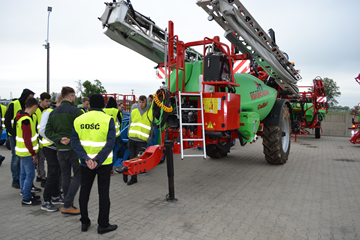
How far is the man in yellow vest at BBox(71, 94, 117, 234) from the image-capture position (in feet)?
10.8

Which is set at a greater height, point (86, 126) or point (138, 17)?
point (138, 17)

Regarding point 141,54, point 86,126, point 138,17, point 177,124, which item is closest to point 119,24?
point 138,17

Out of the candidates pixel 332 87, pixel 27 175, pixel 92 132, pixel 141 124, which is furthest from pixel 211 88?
pixel 332 87

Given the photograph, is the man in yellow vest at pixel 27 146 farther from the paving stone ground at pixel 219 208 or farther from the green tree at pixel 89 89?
the green tree at pixel 89 89

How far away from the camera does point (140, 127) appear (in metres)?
5.59

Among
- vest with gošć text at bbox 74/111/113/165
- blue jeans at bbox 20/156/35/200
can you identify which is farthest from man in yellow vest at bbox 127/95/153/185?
vest with gošć text at bbox 74/111/113/165

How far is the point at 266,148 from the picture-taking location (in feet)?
23.4

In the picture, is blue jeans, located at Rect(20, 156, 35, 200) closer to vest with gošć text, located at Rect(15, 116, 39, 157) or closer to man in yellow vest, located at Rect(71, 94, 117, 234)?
vest with gošć text, located at Rect(15, 116, 39, 157)

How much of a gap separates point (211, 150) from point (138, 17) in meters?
4.23

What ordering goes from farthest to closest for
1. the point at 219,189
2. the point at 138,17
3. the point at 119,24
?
1. the point at 138,17
2. the point at 119,24
3. the point at 219,189

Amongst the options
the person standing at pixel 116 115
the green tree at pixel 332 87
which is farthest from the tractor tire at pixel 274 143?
the green tree at pixel 332 87

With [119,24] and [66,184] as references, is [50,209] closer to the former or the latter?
[66,184]

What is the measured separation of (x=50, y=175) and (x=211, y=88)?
3.02 metres

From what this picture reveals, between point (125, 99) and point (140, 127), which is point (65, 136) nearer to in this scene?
point (140, 127)
